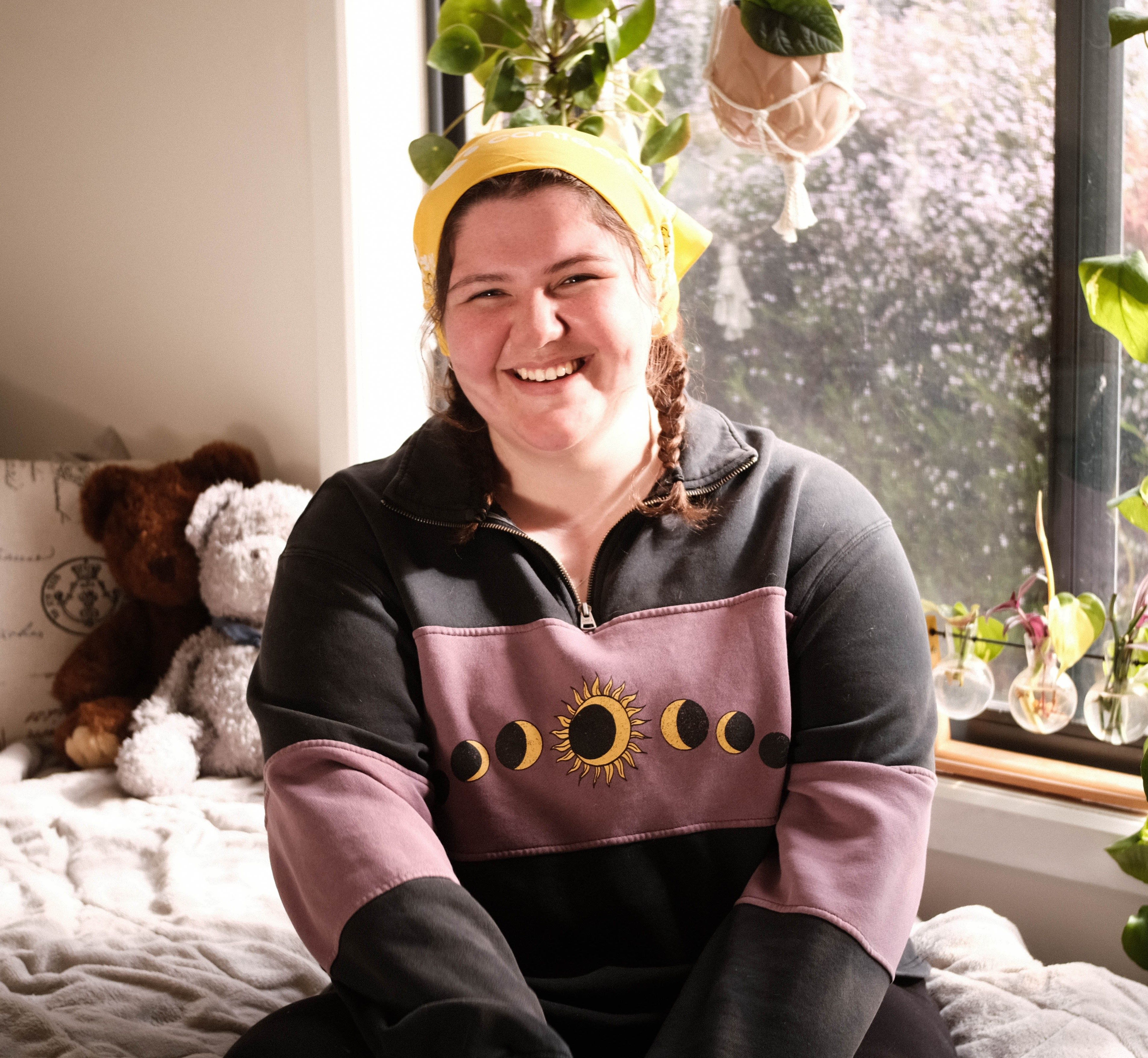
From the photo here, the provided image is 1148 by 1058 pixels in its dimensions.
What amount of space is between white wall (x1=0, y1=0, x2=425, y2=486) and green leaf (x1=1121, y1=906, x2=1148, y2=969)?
134 cm

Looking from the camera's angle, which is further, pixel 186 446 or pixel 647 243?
pixel 186 446

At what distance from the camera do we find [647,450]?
116 centimetres

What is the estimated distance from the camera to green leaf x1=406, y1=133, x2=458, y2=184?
1473 millimetres

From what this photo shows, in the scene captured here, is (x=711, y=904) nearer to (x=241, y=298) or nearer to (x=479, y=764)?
(x=479, y=764)

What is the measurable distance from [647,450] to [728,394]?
0.71 m

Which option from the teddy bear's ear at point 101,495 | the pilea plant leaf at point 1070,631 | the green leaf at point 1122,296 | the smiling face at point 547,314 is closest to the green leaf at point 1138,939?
the pilea plant leaf at point 1070,631

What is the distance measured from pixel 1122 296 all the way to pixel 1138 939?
73 cm

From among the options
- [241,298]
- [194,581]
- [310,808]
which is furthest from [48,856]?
[241,298]

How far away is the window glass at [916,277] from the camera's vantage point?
152cm

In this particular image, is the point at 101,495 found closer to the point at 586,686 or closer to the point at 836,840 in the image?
the point at 586,686

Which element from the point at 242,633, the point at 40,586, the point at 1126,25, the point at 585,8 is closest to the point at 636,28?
the point at 585,8

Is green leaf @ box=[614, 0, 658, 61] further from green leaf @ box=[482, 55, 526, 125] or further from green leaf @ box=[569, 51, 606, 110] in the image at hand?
green leaf @ box=[482, 55, 526, 125]

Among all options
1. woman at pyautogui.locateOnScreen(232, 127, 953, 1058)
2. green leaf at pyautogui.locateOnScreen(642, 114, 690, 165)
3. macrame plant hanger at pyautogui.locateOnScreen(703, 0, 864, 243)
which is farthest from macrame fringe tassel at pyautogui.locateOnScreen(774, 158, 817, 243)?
woman at pyautogui.locateOnScreen(232, 127, 953, 1058)

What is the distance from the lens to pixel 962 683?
150 cm
